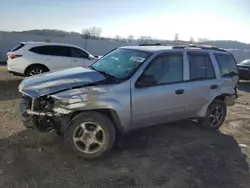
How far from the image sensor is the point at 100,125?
13.1ft

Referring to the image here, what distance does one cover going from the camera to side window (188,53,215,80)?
514cm

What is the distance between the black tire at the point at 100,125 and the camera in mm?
3935

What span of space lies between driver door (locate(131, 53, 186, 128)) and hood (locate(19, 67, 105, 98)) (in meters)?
0.71

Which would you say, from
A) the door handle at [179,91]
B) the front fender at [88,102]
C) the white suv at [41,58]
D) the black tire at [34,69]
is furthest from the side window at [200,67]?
the black tire at [34,69]

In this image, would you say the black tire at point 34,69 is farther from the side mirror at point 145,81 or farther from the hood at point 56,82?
the side mirror at point 145,81

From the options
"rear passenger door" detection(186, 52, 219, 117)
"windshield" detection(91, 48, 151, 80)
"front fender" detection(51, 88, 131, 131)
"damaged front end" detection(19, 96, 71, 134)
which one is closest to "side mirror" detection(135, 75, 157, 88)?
"windshield" detection(91, 48, 151, 80)

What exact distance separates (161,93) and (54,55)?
24.6ft

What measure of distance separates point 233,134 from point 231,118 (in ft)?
4.30

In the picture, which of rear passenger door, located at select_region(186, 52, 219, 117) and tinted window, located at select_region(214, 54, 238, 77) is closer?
rear passenger door, located at select_region(186, 52, 219, 117)

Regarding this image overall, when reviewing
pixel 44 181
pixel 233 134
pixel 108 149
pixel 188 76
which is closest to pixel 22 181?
pixel 44 181

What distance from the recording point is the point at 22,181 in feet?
11.1

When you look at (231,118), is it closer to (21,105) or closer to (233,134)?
(233,134)

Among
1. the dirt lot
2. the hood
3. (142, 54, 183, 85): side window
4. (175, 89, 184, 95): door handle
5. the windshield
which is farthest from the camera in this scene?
(175, 89, 184, 95): door handle

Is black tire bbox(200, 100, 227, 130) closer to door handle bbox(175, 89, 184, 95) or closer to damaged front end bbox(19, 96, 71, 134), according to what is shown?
door handle bbox(175, 89, 184, 95)
